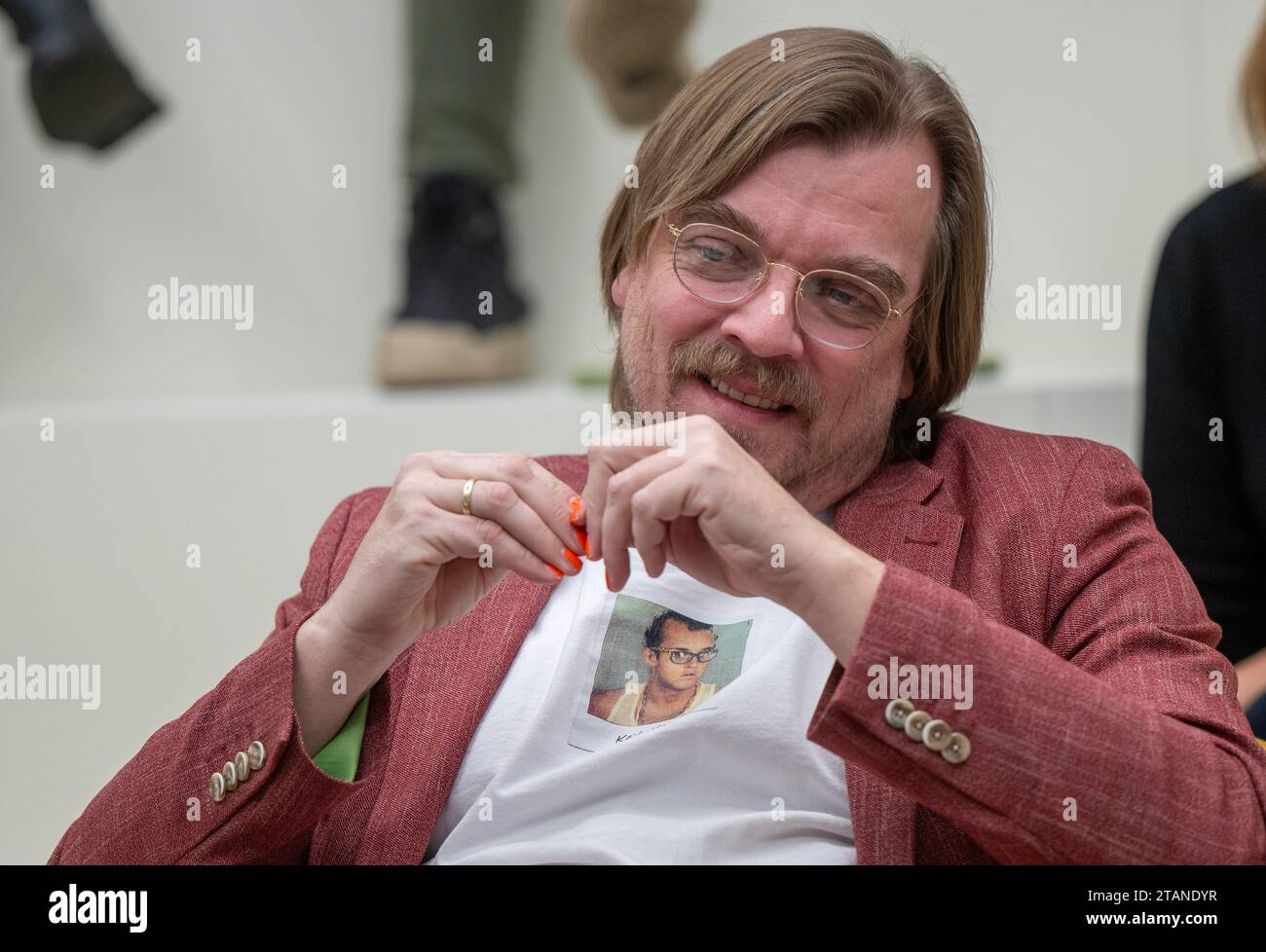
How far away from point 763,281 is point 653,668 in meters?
0.33

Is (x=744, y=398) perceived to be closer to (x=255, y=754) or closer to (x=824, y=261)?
(x=824, y=261)

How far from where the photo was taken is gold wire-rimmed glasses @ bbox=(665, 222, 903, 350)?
113 centimetres

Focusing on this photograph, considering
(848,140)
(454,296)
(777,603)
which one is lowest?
(777,603)

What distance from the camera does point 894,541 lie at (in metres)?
1.14

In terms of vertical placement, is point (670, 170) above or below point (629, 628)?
above

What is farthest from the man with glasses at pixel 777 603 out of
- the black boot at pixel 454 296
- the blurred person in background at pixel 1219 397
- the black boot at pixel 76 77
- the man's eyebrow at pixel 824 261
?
the black boot at pixel 76 77

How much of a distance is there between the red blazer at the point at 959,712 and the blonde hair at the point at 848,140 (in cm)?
8

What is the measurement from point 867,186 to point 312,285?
136 cm

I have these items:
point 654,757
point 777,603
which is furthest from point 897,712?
point 654,757

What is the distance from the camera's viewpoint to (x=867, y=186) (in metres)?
1.15

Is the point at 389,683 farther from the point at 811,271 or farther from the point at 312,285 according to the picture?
the point at 312,285

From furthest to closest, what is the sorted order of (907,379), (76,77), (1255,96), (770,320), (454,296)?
(454,296), (76,77), (1255,96), (907,379), (770,320)

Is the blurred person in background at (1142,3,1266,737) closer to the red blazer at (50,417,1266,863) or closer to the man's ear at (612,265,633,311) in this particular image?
the red blazer at (50,417,1266,863)
